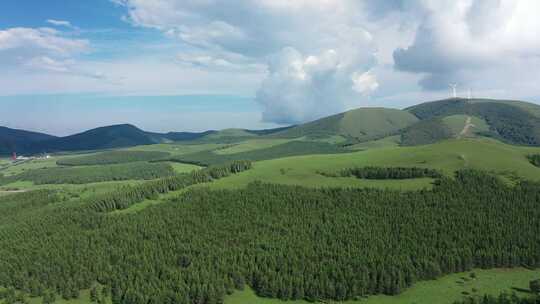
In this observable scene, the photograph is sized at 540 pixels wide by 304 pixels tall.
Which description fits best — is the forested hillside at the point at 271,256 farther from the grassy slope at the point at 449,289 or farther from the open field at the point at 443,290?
the grassy slope at the point at 449,289

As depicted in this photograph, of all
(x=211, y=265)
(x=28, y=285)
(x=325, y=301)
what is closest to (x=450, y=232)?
(x=325, y=301)

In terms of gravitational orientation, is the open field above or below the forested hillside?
below

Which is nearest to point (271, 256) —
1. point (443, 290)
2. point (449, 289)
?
point (443, 290)

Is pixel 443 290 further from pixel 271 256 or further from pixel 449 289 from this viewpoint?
pixel 271 256

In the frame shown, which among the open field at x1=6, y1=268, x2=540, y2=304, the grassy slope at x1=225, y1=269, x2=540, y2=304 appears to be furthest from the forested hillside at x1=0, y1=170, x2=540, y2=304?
the grassy slope at x1=225, y1=269, x2=540, y2=304

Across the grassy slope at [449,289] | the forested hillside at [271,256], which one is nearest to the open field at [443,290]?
the grassy slope at [449,289]

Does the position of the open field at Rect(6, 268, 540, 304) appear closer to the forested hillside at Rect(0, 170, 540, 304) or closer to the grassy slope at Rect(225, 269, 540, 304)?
the grassy slope at Rect(225, 269, 540, 304)

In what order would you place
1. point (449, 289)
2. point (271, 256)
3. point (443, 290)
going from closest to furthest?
point (443, 290)
point (449, 289)
point (271, 256)

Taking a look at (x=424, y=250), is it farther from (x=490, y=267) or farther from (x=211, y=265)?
(x=211, y=265)
